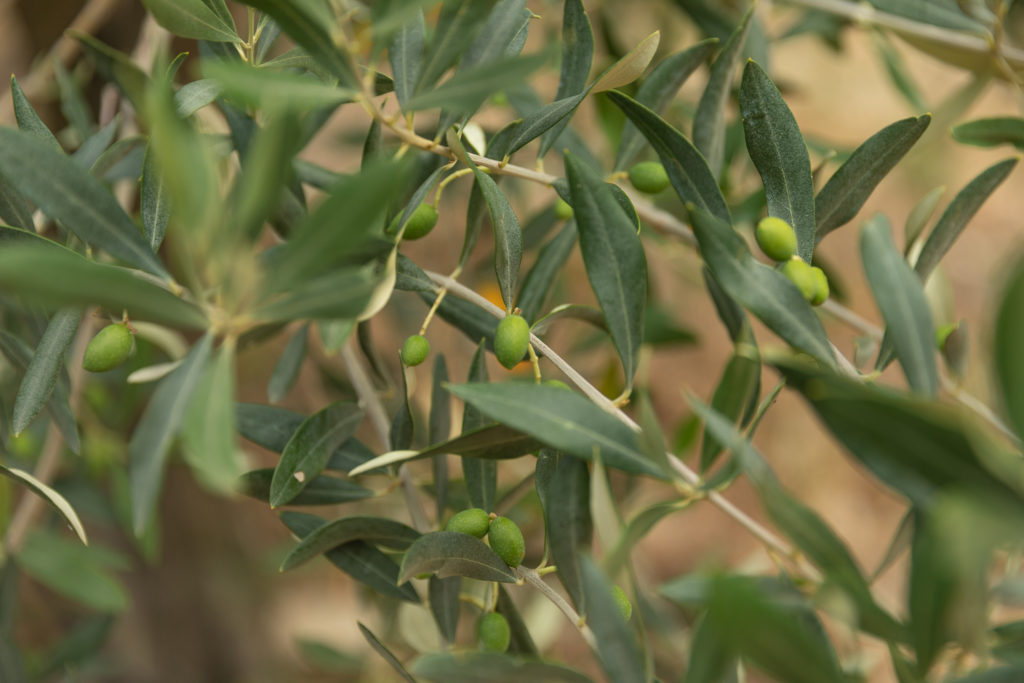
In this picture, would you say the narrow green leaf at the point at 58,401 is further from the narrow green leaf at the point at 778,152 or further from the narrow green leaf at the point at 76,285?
the narrow green leaf at the point at 778,152

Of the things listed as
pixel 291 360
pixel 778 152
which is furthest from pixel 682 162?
pixel 291 360

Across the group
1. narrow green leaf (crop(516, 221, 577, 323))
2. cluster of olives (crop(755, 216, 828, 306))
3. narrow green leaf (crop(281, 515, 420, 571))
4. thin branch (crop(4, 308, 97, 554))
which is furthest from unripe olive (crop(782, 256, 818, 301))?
thin branch (crop(4, 308, 97, 554))

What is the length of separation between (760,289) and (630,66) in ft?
0.58

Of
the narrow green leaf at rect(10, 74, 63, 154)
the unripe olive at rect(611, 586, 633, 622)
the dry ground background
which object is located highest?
the narrow green leaf at rect(10, 74, 63, 154)

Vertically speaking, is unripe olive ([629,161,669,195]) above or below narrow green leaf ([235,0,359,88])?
below

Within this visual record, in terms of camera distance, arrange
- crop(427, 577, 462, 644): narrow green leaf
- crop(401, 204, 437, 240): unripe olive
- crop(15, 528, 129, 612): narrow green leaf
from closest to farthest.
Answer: crop(401, 204, 437, 240): unripe olive < crop(427, 577, 462, 644): narrow green leaf < crop(15, 528, 129, 612): narrow green leaf

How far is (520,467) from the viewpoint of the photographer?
142 cm

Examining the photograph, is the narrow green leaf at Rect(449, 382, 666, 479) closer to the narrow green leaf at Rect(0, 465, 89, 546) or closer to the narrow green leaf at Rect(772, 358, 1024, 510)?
the narrow green leaf at Rect(772, 358, 1024, 510)

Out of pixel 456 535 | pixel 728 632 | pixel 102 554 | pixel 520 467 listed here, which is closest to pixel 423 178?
pixel 456 535

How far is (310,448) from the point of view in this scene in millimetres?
544

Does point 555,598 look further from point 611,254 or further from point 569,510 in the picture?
point 611,254

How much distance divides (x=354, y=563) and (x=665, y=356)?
5.40ft

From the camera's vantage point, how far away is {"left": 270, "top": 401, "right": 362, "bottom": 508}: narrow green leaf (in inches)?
20.6

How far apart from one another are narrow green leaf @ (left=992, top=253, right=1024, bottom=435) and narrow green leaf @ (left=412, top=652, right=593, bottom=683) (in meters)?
0.27
